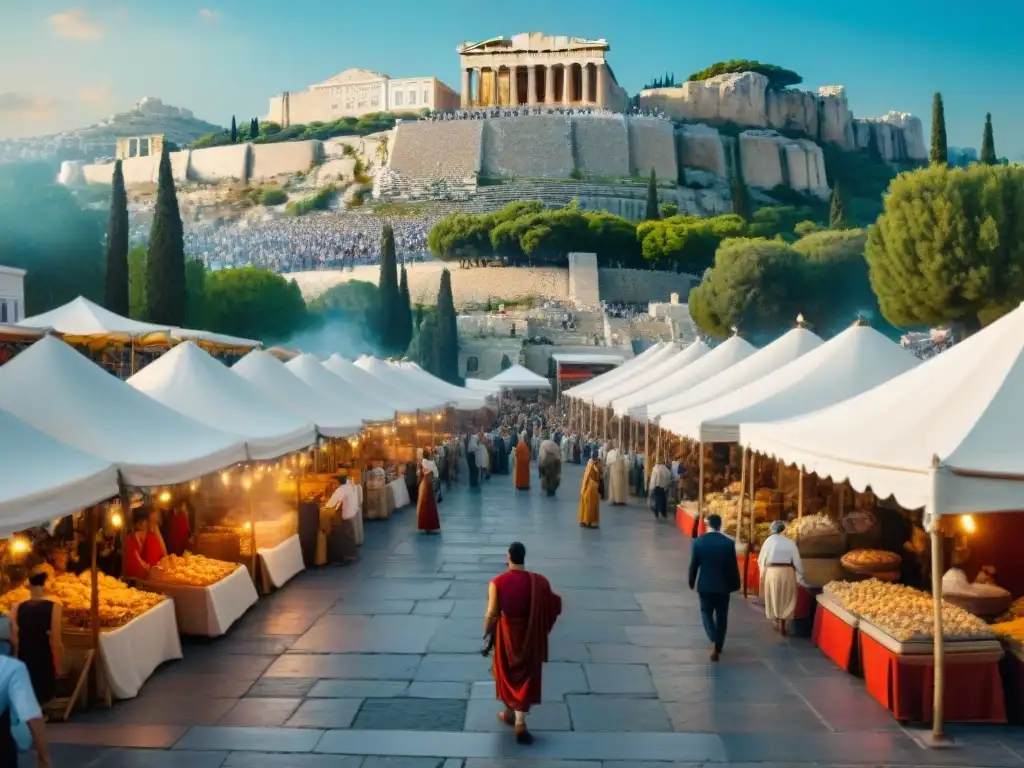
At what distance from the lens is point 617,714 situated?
7.39m

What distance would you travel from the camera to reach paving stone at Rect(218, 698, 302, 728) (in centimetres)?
719

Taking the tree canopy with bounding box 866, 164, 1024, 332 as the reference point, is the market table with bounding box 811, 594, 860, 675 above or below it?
below

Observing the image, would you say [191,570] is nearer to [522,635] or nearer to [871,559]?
[522,635]

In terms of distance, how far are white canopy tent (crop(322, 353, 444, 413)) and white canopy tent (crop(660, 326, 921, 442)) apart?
764 centimetres

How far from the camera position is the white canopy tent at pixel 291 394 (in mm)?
14361

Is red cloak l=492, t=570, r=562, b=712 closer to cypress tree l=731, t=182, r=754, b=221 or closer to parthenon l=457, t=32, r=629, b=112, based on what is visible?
cypress tree l=731, t=182, r=754, b=221

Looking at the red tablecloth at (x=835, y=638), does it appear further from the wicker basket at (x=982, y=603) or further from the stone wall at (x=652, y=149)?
the stone wall at (x=652, y=149)

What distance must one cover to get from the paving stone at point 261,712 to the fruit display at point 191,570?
2.15 metres

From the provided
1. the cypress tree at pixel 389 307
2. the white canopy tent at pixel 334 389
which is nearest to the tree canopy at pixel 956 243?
the white canopy tent at pixel 334 389

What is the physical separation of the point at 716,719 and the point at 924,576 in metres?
3.26

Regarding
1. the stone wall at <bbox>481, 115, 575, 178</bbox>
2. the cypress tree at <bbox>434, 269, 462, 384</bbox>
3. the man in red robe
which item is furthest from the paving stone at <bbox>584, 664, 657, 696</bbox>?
the stone wall at <bbox>481, 115, 575, 178</bbox>

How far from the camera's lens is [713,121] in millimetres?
116000

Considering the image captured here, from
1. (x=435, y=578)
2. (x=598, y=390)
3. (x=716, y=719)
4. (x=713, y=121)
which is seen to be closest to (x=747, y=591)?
(x=435, y=578)

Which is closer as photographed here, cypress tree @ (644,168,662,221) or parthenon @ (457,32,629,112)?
cypress tree @ (644,168,662,221)
